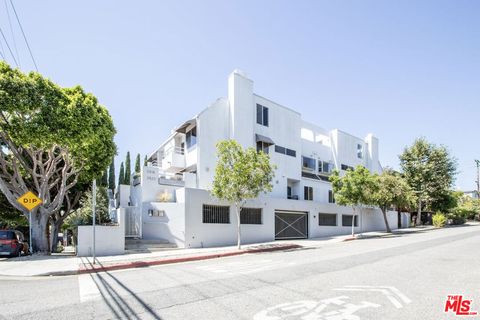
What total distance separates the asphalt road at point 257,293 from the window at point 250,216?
37.5 feet

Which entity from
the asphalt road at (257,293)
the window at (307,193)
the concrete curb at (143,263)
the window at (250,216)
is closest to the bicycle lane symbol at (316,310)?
the asphalt road at (257,293)

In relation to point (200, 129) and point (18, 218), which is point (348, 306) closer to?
point (200, 129)

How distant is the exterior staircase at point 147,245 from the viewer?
1834 centimetres

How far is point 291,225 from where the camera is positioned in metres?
27.1

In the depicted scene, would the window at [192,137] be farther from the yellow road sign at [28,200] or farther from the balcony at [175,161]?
the yellow road sign at [28,200]

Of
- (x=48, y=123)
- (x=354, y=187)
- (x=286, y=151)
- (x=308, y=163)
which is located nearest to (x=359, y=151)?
(x=308, y=163)

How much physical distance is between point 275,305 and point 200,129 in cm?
1892

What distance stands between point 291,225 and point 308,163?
9003 mm

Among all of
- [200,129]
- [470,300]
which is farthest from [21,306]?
[200,129]

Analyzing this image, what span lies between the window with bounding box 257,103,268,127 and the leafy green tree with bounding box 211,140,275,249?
869 centimetres

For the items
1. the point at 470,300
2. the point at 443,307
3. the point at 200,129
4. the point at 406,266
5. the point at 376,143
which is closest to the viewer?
the point at 443,307

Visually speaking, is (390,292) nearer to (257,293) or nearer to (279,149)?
(257,293)

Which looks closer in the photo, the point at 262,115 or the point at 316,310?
the point at 316,310

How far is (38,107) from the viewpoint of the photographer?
15219mm
